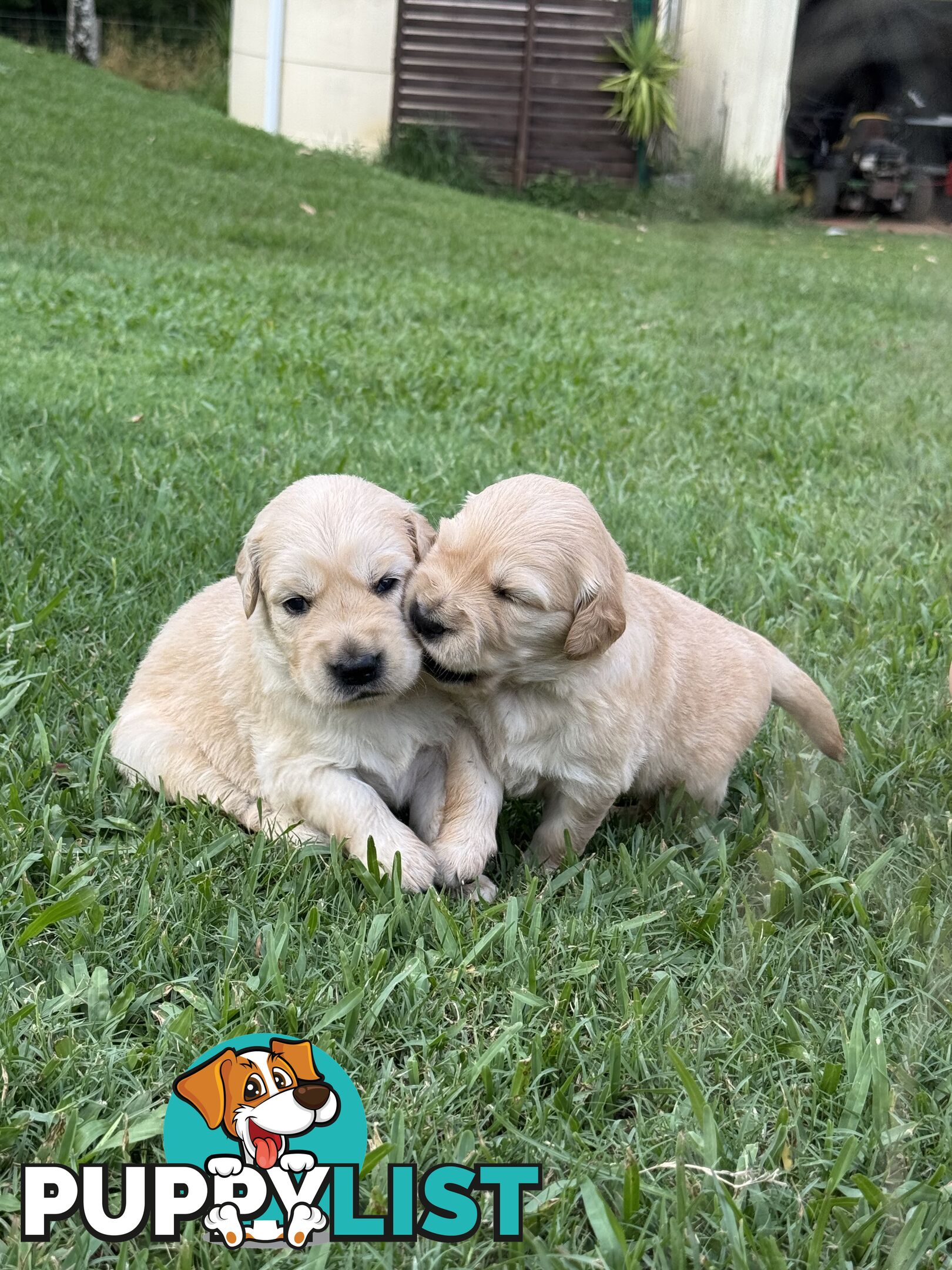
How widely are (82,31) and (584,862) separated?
58.1 ft

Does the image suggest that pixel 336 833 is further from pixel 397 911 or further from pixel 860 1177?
pixel 860 1177

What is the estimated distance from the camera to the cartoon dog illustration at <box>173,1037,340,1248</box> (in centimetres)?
116

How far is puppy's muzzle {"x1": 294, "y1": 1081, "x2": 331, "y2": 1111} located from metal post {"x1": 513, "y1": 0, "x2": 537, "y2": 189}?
1.95 metres

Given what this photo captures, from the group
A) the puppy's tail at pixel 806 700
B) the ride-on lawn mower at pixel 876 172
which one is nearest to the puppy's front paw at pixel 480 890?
the puppy's tail at pixel 806 700

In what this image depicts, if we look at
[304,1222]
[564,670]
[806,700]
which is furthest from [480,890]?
[304,1222]

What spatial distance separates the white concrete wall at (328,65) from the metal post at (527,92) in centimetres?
34

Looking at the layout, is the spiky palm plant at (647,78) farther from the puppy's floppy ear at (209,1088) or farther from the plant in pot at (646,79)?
the puppy's floppy ear at (209,1088)

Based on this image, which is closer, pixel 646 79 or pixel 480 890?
pixel 646 79

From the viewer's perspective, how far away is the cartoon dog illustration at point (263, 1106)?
1162 millimetres

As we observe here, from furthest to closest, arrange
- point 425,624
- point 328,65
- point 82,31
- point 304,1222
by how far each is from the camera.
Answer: point 82,31, point 328,65, point 425,624, point 304,1222

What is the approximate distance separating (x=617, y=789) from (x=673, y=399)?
3.87 metres

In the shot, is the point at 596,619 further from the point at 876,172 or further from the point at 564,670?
the point at 876,172

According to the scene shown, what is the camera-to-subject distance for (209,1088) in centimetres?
122
